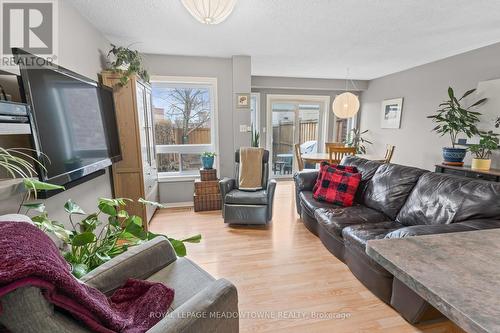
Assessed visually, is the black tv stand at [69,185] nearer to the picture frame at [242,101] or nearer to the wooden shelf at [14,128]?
the wooden shelf at [14,128]

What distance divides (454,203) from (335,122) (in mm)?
4288

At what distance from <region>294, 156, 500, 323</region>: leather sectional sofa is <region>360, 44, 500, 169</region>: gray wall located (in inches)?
81.1

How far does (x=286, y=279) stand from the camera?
1.96m

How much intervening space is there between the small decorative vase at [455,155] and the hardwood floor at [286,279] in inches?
86.4

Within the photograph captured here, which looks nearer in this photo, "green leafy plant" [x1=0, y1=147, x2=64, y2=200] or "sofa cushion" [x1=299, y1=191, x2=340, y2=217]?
"green leafy plant" [x1=0, y1=147, x2=64, y2=200]

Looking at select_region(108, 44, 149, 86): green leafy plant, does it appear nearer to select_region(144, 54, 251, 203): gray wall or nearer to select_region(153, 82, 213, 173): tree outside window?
select_region(144, 54, 251, 203): gray wall

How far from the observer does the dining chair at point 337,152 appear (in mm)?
3568

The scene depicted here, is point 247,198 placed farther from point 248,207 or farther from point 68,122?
point 68,122

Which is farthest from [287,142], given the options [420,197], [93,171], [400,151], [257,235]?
[93,171]

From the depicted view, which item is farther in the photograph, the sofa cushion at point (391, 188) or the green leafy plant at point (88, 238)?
the sofa cushion at point (391, 188)

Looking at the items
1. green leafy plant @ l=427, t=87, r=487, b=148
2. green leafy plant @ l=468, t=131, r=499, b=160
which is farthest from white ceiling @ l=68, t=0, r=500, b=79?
green leafy plant @ l=468, t=131, r=499, b=160

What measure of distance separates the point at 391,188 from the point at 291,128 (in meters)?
3.54

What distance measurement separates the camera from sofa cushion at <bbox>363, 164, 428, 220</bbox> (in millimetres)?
2203

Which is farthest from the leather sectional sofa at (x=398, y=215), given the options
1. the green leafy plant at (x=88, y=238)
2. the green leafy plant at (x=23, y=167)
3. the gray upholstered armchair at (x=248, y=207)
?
the green leafy plant at (x=23, y=167)
